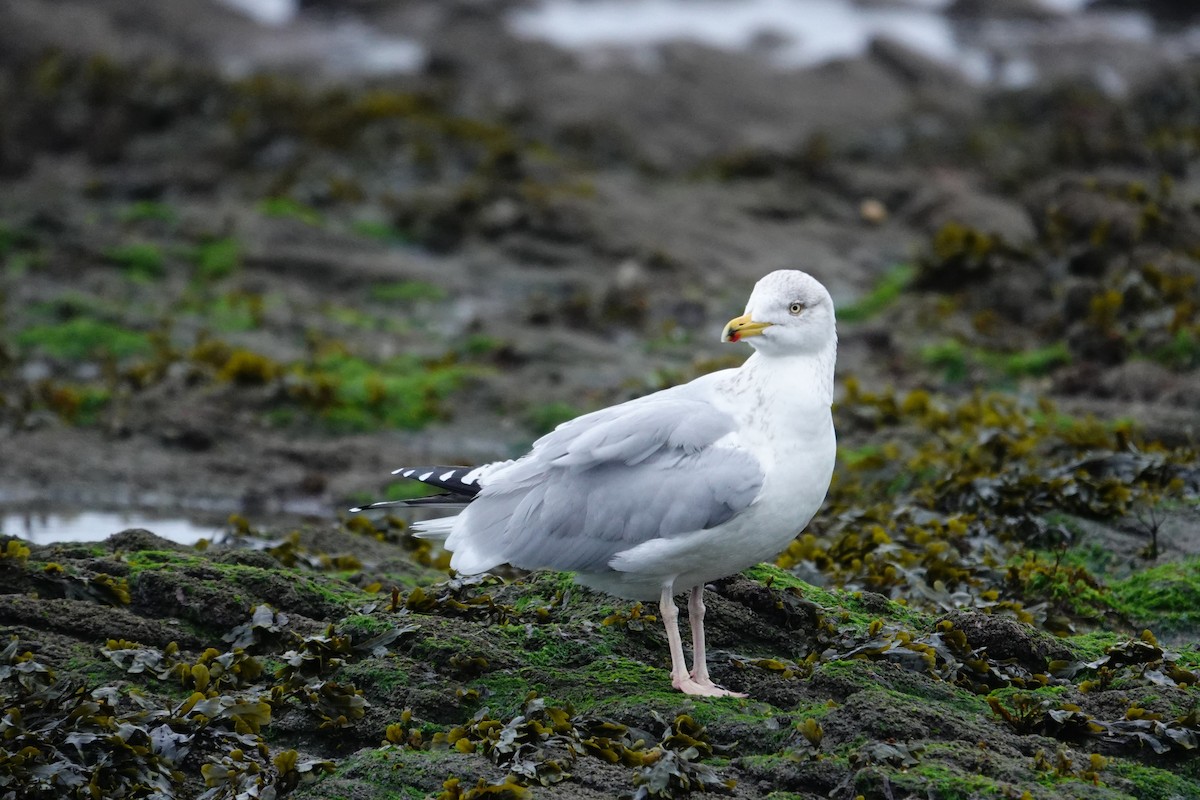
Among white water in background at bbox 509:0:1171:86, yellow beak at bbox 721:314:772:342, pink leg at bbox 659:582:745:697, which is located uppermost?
white water in background at bbox 509:0:1171:86

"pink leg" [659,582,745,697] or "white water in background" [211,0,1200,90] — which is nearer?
"pink leg" [659,582,745,697]

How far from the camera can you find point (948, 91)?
67.7 feet

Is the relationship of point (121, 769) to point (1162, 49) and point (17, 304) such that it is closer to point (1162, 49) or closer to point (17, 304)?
point (17, 304)

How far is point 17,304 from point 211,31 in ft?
44.1

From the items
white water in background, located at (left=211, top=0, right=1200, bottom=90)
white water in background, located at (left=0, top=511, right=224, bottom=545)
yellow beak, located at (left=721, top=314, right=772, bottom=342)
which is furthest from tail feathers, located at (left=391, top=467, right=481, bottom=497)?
white water in background, located at (left=211, top=0, right=1200, bottom=90)

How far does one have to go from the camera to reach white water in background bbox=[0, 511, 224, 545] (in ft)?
25.5

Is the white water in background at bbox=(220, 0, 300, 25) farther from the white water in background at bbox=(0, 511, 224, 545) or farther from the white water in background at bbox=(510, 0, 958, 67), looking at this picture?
the white water in background at bbox=(0, 511, 224, 545)

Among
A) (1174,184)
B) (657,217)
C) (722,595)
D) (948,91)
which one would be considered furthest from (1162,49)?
(722,595)

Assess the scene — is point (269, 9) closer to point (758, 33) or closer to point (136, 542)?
point (758, 33)

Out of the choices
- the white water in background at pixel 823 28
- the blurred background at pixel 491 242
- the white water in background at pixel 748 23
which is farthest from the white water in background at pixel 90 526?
the white water in background at pixel 748 23

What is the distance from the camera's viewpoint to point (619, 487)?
193 inches

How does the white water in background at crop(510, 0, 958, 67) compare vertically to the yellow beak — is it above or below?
above

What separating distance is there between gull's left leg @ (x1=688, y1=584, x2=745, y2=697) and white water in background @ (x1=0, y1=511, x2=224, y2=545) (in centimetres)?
359

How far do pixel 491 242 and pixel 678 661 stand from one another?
9292mm
